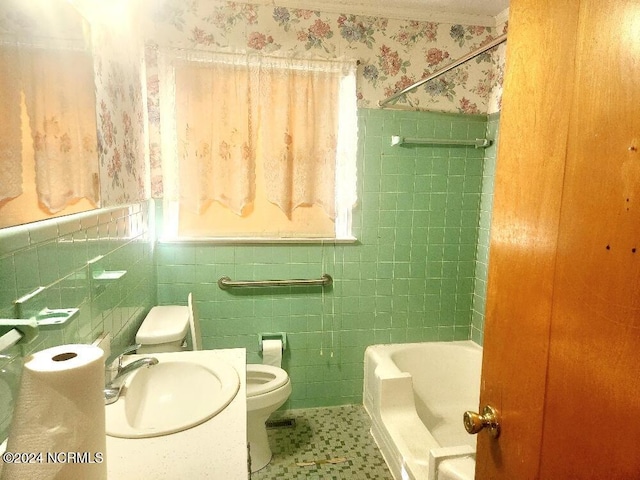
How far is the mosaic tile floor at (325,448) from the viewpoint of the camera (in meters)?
1.93

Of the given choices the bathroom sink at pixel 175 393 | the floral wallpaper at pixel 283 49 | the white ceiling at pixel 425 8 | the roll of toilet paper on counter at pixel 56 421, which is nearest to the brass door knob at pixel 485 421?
the bathroom sink at pixel 175 393

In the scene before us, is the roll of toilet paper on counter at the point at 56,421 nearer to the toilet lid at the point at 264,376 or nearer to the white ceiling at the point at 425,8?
the toilet lid at the point at 264,376

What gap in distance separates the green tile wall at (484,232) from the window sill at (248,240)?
82cm

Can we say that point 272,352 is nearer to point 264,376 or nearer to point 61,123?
point 264,376

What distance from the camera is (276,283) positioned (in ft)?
7.44

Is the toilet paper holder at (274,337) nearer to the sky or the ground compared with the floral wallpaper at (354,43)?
nearer to the ground

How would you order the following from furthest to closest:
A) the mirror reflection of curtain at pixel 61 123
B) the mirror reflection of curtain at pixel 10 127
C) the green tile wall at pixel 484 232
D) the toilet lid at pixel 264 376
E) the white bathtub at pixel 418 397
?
the green tile wall at pixel 484 232
the toilet lid at pixel 264 376
the white bathtub at pixel 418 397
the mirror reflection of curtain at pixel 61 123
the mirror reflection of curtain at pixel 10 127

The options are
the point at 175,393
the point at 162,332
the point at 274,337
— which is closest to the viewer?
the point at 175,393

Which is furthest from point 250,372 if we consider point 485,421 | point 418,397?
point 485,421

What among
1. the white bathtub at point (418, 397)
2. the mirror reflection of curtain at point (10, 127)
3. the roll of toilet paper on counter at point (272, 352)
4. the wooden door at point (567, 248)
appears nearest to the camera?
the wooden door at point (567, 248)

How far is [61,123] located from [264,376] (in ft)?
5.19

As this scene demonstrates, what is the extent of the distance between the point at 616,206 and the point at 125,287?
1.62 m

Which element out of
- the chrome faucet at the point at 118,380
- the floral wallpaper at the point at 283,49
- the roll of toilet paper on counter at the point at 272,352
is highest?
the floral wallpaper at the point at 283,49

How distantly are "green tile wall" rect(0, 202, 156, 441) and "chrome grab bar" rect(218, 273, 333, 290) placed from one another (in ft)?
1.51
